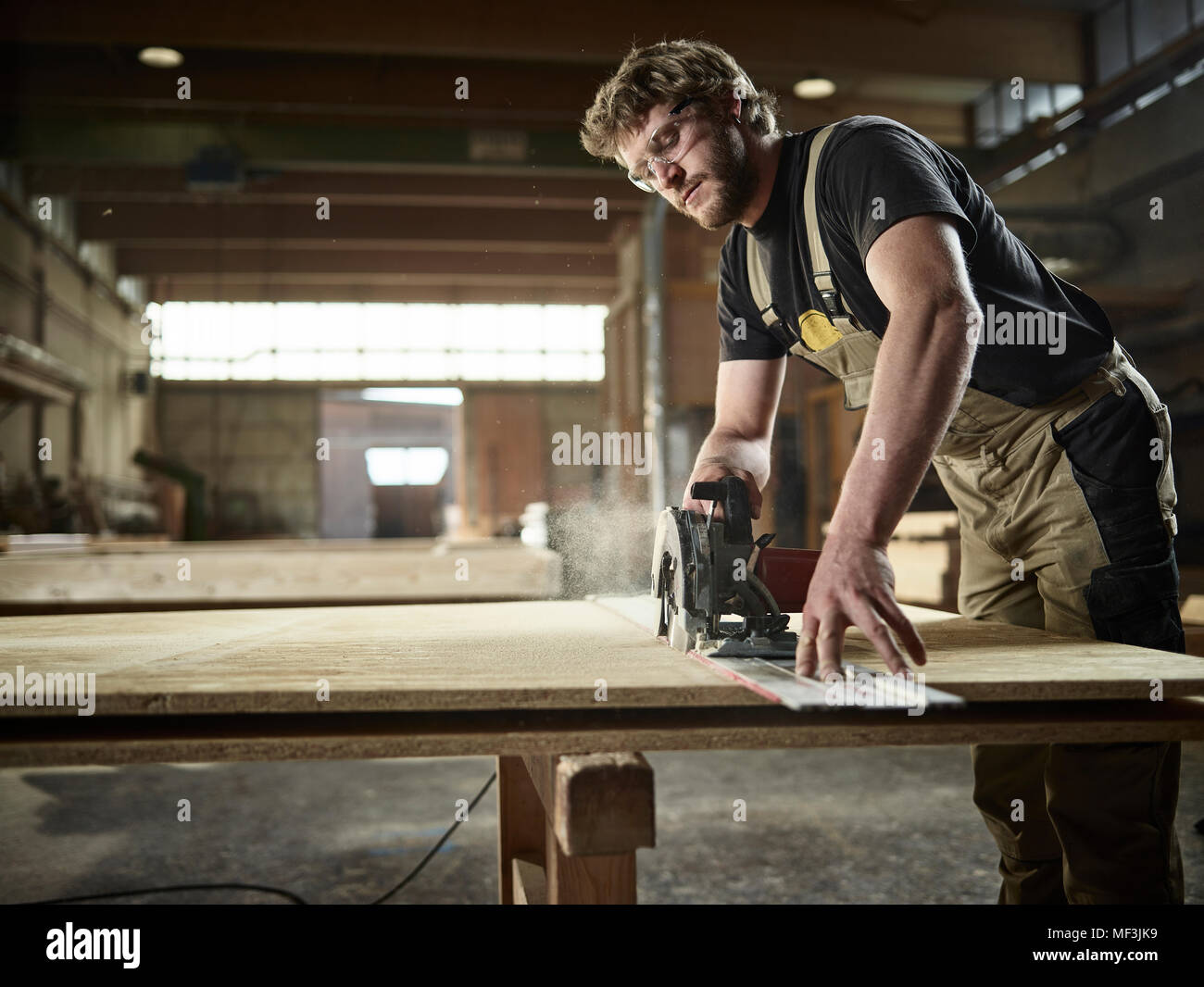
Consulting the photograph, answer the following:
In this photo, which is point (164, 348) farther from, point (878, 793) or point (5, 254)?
point (878, 793)

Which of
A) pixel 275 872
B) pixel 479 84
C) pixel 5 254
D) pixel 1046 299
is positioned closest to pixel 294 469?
pixel 5 254

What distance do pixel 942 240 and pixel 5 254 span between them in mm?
10623

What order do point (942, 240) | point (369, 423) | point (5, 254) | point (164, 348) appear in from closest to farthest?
1. point (942, 240)
2. point (5, 254)
3. point (164, 348)
4. point (369, 423)

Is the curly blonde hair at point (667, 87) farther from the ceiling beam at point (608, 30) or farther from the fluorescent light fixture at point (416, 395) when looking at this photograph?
the fluorescent light fixture at point (416, 395)

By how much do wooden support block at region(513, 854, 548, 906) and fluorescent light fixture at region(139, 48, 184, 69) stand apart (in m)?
4.40

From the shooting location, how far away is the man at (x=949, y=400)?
101 centimetres

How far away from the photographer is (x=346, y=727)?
0.85 meters

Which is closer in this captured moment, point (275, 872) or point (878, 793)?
point (275, 872)

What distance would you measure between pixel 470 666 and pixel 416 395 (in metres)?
16.0

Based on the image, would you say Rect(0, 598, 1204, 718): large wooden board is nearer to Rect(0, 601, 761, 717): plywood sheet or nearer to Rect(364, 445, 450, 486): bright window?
Rect(0, 601, 761, 717): plywood sheet

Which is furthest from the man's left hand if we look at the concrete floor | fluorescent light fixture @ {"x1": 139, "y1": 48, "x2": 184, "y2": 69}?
fluorescent light fixture @ {"x1": 139, "y1": 48, "x2": 184, "y2": 69}

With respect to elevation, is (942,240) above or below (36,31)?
below

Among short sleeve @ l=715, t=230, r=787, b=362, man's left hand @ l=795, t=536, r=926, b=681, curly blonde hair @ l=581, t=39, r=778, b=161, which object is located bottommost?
man's left hand @ l=795, t=536, r=926, b=681

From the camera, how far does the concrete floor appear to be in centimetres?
218
